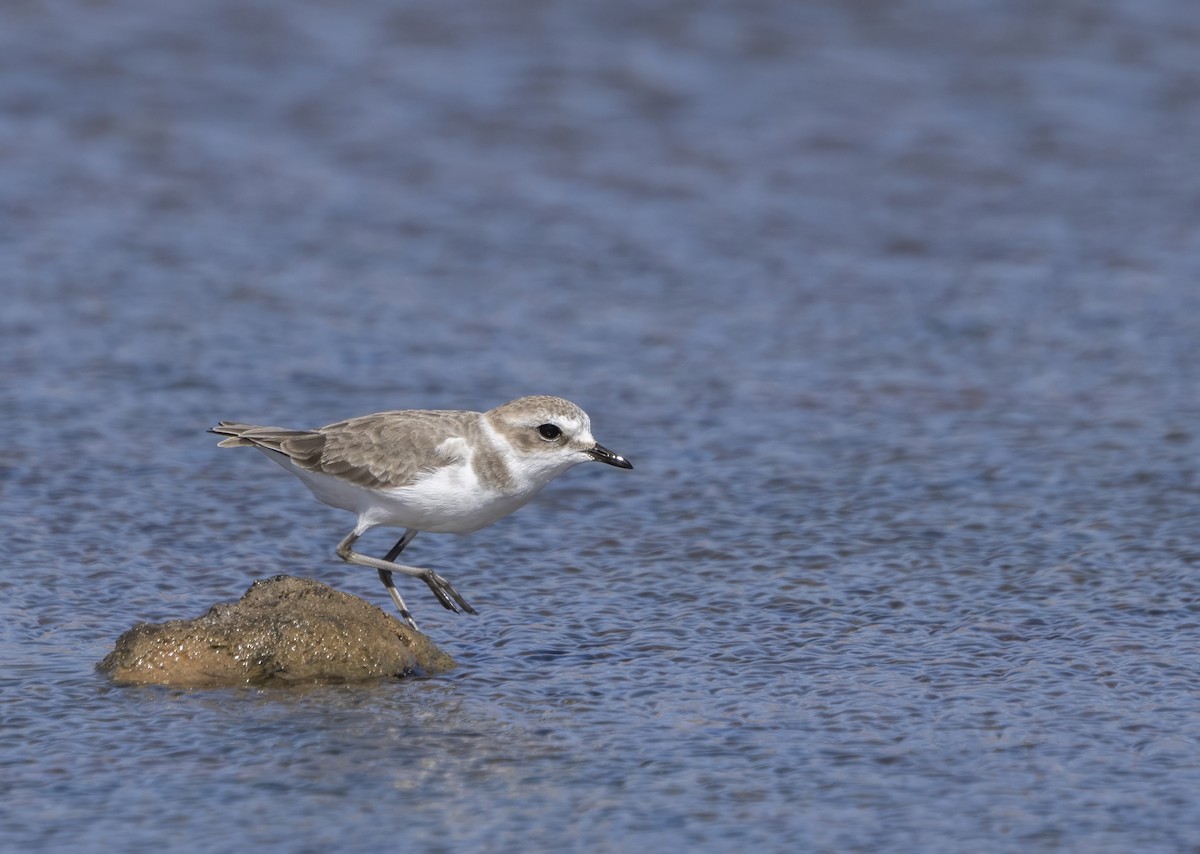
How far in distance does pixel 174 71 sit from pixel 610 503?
9.98 metres

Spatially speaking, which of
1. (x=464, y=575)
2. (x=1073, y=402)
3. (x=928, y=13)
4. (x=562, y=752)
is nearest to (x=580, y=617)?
(x=464, y=575)

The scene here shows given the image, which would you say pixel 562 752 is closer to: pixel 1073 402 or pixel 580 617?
pixel 580 617

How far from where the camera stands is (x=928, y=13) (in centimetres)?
1962

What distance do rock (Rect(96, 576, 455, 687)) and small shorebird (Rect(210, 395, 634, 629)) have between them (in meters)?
0.57

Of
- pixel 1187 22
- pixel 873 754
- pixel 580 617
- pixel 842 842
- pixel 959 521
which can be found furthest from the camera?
pixel 1187 22

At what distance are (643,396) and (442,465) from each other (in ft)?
12.9

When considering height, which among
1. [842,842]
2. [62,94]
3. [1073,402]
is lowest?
[842,842]

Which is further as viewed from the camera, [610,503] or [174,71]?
[174,71]

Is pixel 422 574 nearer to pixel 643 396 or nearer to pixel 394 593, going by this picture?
pixel 394 593

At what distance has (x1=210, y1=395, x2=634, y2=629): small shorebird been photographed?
8469mm

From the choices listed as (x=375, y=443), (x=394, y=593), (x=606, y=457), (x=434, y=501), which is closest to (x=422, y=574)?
(x=394, y=593)

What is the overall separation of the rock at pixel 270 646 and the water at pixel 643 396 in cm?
15

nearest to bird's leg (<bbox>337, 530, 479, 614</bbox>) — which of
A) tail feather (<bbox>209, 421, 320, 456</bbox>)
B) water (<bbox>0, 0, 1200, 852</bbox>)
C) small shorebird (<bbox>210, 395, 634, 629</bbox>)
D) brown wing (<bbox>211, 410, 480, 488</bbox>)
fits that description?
small shorebird (<bbox>210, 395, 634, 629</bbox>)

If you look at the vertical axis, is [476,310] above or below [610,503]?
above
